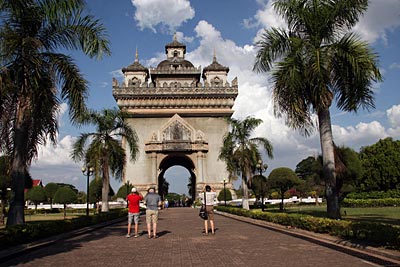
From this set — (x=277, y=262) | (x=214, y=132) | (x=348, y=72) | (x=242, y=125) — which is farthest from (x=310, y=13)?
(x=214, y=132)

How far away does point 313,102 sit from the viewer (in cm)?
1359

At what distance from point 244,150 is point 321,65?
52.2 feet

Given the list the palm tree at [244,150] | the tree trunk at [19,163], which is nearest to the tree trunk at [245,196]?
the palm tree at [244,150]

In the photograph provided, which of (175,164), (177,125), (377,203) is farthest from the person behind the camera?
(175,164)

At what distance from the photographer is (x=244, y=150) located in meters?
28.2

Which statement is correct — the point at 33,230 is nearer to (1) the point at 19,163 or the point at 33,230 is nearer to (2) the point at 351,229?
(1) the point at 19,163

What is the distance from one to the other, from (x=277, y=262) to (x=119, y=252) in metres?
4.04

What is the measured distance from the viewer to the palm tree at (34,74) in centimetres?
1178

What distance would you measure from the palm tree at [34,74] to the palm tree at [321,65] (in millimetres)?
6248

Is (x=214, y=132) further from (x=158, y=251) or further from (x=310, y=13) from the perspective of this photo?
(x=158, y=251)

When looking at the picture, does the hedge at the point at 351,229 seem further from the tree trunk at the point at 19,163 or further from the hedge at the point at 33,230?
the tree trunk at the point at 19,163

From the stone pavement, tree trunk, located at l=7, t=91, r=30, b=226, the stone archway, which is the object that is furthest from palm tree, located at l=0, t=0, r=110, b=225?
the stone archway

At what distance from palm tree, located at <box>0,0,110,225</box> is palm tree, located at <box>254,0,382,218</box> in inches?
246

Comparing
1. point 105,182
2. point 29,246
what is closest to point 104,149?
point 105,182
